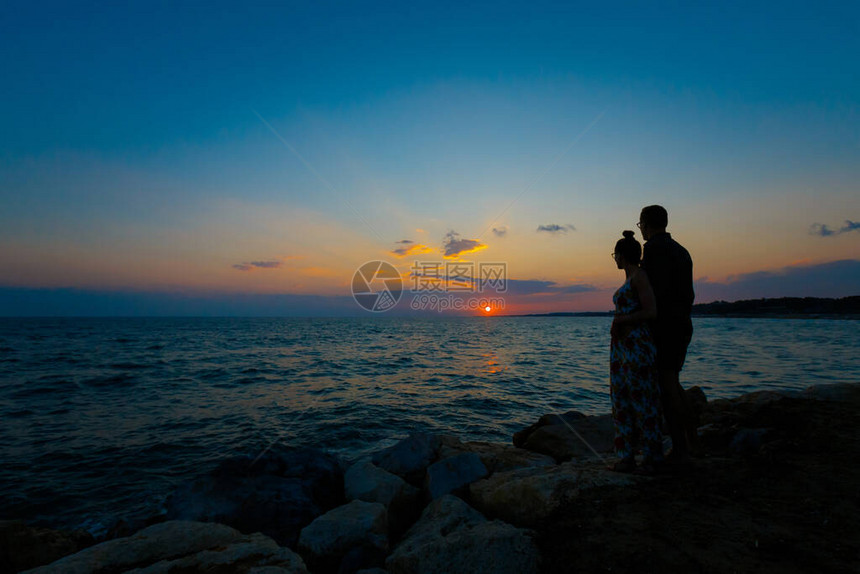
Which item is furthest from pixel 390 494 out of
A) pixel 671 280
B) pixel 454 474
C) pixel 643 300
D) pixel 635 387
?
pixel 671 280

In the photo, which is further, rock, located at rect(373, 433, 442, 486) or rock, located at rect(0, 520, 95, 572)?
rock, located at rect(373, 433, 442, 486)

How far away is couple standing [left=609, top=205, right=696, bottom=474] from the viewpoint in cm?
421

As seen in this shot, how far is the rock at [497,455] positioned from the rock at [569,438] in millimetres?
434

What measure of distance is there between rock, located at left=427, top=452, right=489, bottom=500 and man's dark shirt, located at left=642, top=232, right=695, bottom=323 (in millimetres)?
3318

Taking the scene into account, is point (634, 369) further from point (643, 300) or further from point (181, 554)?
point (181, 554)

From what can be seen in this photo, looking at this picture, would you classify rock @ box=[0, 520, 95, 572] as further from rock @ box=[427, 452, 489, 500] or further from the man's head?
the man's head

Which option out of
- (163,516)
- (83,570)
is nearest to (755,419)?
(83,570)

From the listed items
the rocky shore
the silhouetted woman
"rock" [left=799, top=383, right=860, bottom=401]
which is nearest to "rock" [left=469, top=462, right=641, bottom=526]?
the rocky shore

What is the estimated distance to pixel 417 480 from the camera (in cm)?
669

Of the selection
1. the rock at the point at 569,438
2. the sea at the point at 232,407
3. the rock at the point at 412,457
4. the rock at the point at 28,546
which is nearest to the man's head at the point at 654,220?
the rock at the point at 569,438

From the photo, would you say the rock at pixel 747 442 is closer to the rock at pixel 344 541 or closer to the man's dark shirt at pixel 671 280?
the man's dark shirt at pixel 671 280

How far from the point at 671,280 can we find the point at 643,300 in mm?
428

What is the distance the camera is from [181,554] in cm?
378

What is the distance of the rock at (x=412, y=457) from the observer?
675cm
